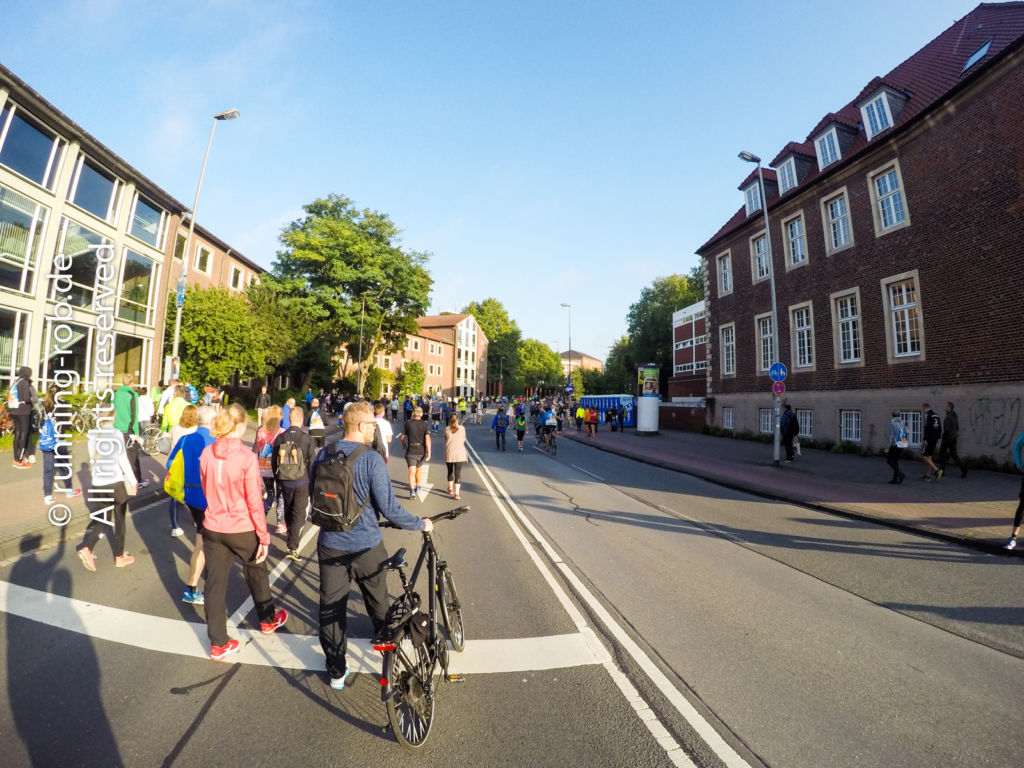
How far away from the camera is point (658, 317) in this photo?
60125mm

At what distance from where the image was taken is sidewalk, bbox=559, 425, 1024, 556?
869 cm

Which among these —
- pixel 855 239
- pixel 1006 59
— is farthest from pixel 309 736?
pixel 855 239

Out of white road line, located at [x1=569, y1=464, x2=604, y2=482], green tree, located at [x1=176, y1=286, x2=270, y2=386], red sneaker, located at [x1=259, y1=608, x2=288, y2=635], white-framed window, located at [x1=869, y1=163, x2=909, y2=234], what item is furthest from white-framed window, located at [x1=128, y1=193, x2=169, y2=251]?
white-framed window, located at [x1=869, y1=163, x2=909, y2=234]

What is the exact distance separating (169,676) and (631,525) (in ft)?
21.9

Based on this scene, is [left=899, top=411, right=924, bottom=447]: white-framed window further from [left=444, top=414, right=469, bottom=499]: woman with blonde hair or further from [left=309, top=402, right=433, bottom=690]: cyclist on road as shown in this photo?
[left=309, top=402, right=433, bottom=690]: cyclist on road

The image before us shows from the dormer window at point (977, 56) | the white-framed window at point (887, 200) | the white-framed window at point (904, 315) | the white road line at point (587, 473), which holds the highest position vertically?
the dormer window at point (977, 56)

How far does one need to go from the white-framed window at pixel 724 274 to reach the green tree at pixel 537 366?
2921 inches

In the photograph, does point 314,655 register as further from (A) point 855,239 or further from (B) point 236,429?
(A) point 855,239

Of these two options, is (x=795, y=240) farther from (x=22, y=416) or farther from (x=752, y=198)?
(x=22, y=416)

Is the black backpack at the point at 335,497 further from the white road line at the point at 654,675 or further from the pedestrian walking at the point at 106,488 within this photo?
the pedestrian walking at the point at 106,488

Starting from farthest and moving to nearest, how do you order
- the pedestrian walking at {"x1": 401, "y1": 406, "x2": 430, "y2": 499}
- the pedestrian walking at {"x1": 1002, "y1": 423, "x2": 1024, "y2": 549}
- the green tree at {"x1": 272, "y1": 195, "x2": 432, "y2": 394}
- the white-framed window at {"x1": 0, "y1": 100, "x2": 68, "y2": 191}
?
the green tree at {"x1": 272, "y1": 195, "x2": 432, "y2": 394}, the white-framed window at {"x1": 0, "y1": 100, "x2": 68, "y2": 191}, the pedestrian walking at {"x1": 401, "y1": 406, "x2": 430, "y2": 499}, the pedestrian walking at {"x1": 1002, "y1": 423, "x2": 1024, "y2": 549}

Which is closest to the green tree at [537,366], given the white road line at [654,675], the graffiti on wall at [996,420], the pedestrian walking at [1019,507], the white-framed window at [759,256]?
the white-framed window at [759,256]

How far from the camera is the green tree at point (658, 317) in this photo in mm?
60125

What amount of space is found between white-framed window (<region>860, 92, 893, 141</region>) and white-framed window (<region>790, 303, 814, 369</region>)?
6783 mm
